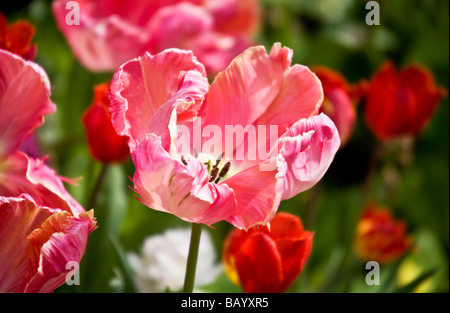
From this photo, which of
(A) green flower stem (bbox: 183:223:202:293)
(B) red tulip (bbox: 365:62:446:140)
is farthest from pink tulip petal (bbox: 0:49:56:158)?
(B) red tulip (bbox: 365:62:446:140)

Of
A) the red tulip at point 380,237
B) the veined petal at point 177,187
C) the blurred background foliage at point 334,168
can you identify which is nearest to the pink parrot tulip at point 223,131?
the veined petal at point 177,187

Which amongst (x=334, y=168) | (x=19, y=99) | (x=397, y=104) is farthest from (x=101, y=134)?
(x=334, y=168)

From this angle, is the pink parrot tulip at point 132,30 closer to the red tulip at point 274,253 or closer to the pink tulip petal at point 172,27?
the pink tulip petal at point 172,27

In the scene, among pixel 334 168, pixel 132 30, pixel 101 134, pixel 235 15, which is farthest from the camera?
pixel 334 168

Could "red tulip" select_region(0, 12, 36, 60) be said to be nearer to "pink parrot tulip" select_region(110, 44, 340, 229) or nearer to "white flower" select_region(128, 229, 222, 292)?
"pink parrot tulip" select_region(110, 44, 340, 229)

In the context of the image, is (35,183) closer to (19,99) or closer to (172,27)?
(19,99)

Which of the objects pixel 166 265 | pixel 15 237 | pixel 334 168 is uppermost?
pixel 15 237

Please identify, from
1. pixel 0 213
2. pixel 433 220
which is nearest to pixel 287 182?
pixel 0 213
